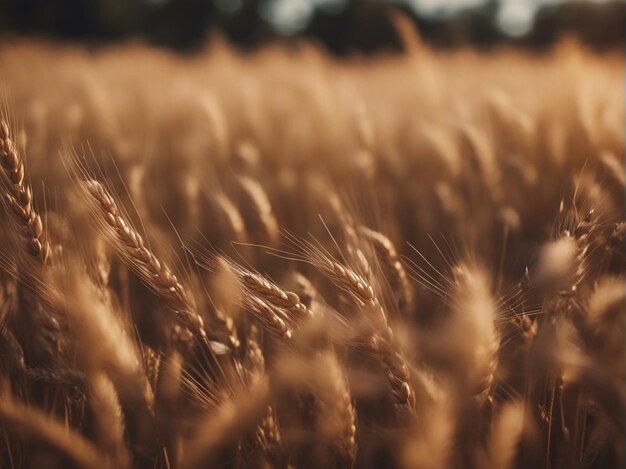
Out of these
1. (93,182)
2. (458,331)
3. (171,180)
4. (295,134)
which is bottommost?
(171,180)

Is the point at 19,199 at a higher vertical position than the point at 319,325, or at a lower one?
higher

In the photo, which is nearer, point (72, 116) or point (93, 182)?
point (93, 182)

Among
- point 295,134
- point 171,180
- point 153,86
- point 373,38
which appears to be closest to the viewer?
point 171,180

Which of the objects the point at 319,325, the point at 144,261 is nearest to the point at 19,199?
the point at 144,261

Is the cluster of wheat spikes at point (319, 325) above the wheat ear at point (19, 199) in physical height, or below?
below

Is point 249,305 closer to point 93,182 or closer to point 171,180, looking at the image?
point 93,182

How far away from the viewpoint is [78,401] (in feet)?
2.22

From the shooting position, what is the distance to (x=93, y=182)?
57 centimetres

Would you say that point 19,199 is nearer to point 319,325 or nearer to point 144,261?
point 144,261

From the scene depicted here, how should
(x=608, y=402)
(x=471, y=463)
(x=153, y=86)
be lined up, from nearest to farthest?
(x=608, y=402) < (x=471, y=463) < (x=153, y=86)

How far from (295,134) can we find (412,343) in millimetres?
1422

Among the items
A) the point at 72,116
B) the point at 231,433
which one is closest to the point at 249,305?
the point at 231,433

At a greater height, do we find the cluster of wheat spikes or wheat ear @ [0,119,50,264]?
wheat ear @ [0,119,50,264]

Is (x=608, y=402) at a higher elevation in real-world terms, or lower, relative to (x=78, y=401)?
higher
